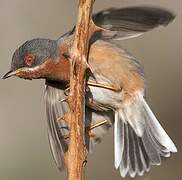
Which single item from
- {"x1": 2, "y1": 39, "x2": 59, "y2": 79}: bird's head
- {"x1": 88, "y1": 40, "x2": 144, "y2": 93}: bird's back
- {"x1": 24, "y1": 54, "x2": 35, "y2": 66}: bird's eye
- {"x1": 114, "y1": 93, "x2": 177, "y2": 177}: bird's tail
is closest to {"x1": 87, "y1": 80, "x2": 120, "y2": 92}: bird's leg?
{"x1": 88, "y1": 40, "x2": 144, "y2": 93}: bird's back

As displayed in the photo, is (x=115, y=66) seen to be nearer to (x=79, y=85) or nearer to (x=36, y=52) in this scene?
(x=36, y=52)

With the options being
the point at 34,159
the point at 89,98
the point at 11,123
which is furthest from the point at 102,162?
the point at 89,98

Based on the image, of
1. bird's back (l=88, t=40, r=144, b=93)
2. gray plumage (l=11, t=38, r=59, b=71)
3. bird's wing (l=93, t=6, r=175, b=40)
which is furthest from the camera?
bird's wing (l=93, t=6, r=175, b=40)

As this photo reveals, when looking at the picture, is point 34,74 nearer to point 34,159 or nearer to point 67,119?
point 67,119

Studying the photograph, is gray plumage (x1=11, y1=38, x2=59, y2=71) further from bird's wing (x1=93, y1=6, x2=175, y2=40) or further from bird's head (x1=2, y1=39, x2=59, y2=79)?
bird's wing (x1=93, y1=6, x2=175, y2=40)

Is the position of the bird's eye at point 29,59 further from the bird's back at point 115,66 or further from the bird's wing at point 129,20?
the bird's wing at point 129,20

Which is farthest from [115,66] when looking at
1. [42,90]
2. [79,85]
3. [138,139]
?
[42,90]

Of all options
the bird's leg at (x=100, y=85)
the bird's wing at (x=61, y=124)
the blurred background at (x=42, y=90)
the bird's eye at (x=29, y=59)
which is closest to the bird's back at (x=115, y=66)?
the bird's leg at (x=100, y=85)
